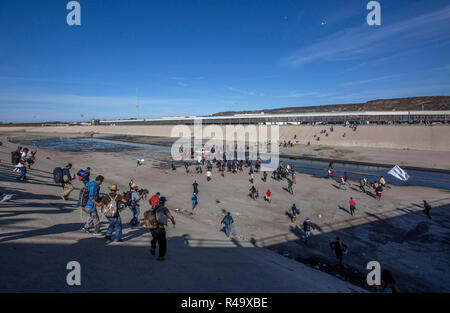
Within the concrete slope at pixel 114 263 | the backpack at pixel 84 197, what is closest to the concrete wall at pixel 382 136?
the concrete slope at pixel 114 263

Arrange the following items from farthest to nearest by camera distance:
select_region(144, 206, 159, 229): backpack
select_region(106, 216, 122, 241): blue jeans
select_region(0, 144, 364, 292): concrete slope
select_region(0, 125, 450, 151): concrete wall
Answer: select_region(0, 125, 450, 151): concrete wall
select_region(106, 216, 122, 241): blue jeans
select_region(144, 206, 159, 229): backpack
select_region(0, 144, 364, 292): concrete slope

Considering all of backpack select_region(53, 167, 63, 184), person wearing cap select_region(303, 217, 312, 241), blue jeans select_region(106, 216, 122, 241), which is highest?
backpack select_region(53, 167, 63, 184)

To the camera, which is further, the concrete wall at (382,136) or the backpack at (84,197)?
the concrete wall at (382,136)

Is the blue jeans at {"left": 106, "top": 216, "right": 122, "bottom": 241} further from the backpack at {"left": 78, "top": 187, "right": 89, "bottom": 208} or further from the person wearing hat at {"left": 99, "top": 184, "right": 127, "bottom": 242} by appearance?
the backpack at {"left": 78, "top": 187, "right": 89, "bottom": 208}

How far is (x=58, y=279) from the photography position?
4.41 meters

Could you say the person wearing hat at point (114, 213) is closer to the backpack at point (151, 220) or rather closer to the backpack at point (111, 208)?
the backpack at point (111, 208)

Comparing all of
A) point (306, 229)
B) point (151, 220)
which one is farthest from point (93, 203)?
point (306, 229)

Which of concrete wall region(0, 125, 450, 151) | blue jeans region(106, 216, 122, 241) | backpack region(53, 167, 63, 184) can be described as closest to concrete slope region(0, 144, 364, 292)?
blue jeans region(106, 216, 122, 241)

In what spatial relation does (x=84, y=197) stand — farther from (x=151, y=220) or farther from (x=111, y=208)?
(x=151, y=220)

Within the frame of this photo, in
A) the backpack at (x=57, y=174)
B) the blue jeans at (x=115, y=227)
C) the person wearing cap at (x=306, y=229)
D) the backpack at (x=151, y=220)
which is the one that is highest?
the backpack at (x=57, y=174)

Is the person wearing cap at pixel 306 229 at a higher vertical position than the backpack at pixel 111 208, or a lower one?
lower
